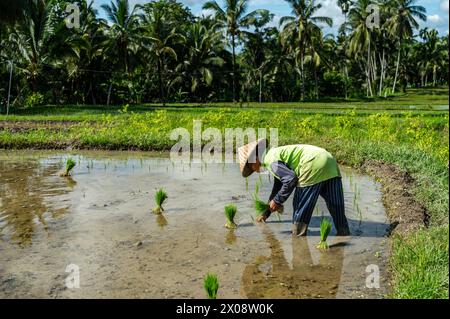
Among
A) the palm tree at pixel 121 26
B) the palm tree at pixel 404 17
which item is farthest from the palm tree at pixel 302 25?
the palm tree at pixel 121 26

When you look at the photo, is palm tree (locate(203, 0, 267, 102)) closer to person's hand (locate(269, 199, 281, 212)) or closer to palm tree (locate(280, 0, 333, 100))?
palm tree (locate(280, 0, 333, 100))

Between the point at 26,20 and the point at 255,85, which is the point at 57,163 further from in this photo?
the point at 255,85

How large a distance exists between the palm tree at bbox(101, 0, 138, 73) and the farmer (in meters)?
23.3

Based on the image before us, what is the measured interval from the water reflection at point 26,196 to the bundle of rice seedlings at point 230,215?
191 centimetres

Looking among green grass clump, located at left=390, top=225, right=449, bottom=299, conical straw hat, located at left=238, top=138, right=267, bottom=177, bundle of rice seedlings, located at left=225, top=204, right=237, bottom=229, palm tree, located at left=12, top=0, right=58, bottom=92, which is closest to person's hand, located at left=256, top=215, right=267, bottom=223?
bundle of rice seedlings, located at left=225, top=204, right=237, bottom=229

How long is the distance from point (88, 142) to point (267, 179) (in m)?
5.72

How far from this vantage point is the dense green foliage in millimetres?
23891

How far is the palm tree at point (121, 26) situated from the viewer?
26.3 m

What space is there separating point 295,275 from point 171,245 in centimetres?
128

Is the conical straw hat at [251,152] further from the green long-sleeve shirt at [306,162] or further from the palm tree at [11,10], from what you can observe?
the palm tree at [11,10]

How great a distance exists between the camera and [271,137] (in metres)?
11.5

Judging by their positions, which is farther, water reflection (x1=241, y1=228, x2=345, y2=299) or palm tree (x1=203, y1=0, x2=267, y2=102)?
palm tree (x1=203, y1=0, x2=267, y2=102)

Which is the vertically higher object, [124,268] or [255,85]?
[255,85]

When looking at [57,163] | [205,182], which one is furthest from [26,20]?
[205,182]
